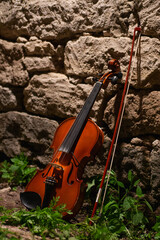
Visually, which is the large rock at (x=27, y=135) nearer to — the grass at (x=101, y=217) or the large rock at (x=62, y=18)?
the grass at (x=101, y=217)

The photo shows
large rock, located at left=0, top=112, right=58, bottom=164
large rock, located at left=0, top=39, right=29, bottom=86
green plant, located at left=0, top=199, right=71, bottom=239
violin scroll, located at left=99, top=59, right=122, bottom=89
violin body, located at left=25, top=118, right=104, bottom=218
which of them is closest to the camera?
green plant, located at left=0, top=199, right=71, bottom=239

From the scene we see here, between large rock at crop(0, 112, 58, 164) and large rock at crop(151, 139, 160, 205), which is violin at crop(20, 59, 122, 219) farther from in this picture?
large rock at crop(0, 112, 58, 164)

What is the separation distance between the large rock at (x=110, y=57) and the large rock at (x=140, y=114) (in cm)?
9

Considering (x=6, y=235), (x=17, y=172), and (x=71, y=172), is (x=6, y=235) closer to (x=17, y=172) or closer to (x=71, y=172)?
(x=71, y=172)

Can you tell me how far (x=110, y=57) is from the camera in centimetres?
222

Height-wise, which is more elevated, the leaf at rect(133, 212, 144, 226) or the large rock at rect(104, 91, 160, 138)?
the large rock at rect(104, 91, 160, 138)

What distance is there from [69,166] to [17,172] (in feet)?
2.81

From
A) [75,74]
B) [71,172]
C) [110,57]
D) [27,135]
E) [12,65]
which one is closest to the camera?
[71,172]

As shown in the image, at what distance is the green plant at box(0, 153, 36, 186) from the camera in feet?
8.00

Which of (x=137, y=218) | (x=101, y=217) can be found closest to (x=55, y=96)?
(x=101, y=217)

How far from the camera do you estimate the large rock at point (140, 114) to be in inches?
80.0

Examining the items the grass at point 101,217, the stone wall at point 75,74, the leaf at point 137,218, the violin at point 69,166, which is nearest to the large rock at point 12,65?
the stone wall at point 75,74

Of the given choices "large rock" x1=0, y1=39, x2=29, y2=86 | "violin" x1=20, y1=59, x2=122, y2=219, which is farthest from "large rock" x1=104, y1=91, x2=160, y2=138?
"large rock" x1=0, y1=39, x2=29, y2=86

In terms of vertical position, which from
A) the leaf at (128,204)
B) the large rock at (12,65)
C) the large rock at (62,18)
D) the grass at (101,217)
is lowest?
the grass at (101,217)
